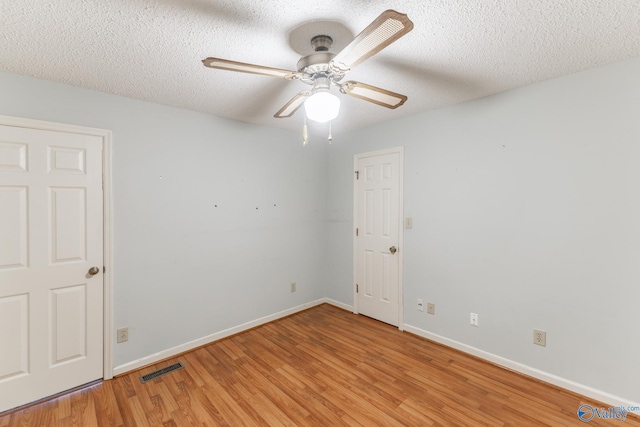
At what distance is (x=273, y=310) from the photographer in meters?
3.55

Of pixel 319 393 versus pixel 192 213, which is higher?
pixel 192 213

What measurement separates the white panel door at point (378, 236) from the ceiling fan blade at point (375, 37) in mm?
2038

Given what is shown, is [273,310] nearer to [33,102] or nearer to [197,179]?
[197,179]

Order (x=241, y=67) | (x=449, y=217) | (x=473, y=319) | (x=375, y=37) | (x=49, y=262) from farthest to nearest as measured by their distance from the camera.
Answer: (x=449, y=217), (x=473, y=319), (x=49, y=262), (x=241, y=67), (x=375, y=37)

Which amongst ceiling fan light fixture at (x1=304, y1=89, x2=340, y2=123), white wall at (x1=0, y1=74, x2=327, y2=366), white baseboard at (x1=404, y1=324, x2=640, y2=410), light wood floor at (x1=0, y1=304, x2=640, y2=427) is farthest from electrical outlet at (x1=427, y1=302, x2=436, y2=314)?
ceiling fan light fixture at (x1=304, y1=89, x2=340, y2=123)

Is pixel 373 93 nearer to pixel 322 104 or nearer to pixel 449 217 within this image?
pixel 322 104

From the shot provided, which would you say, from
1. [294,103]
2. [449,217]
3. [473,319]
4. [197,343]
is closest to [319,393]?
[197,343]

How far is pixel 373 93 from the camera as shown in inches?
70.6

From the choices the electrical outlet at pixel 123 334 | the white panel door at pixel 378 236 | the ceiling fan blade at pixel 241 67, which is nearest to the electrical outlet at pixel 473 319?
the white panel door at pixel 378 236

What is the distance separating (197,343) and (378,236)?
90.3 inches

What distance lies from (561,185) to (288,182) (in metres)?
2.73

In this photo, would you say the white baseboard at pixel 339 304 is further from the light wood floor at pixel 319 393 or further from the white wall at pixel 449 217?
the light wood floor at pixel 319 393

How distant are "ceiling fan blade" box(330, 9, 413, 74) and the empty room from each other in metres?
0.02

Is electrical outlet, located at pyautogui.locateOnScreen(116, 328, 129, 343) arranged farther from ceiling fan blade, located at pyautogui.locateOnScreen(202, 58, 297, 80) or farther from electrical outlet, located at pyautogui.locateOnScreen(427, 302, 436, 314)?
electrical outlet, located at pyautogui.locateOnScreen(427, 302, 436, 314)
